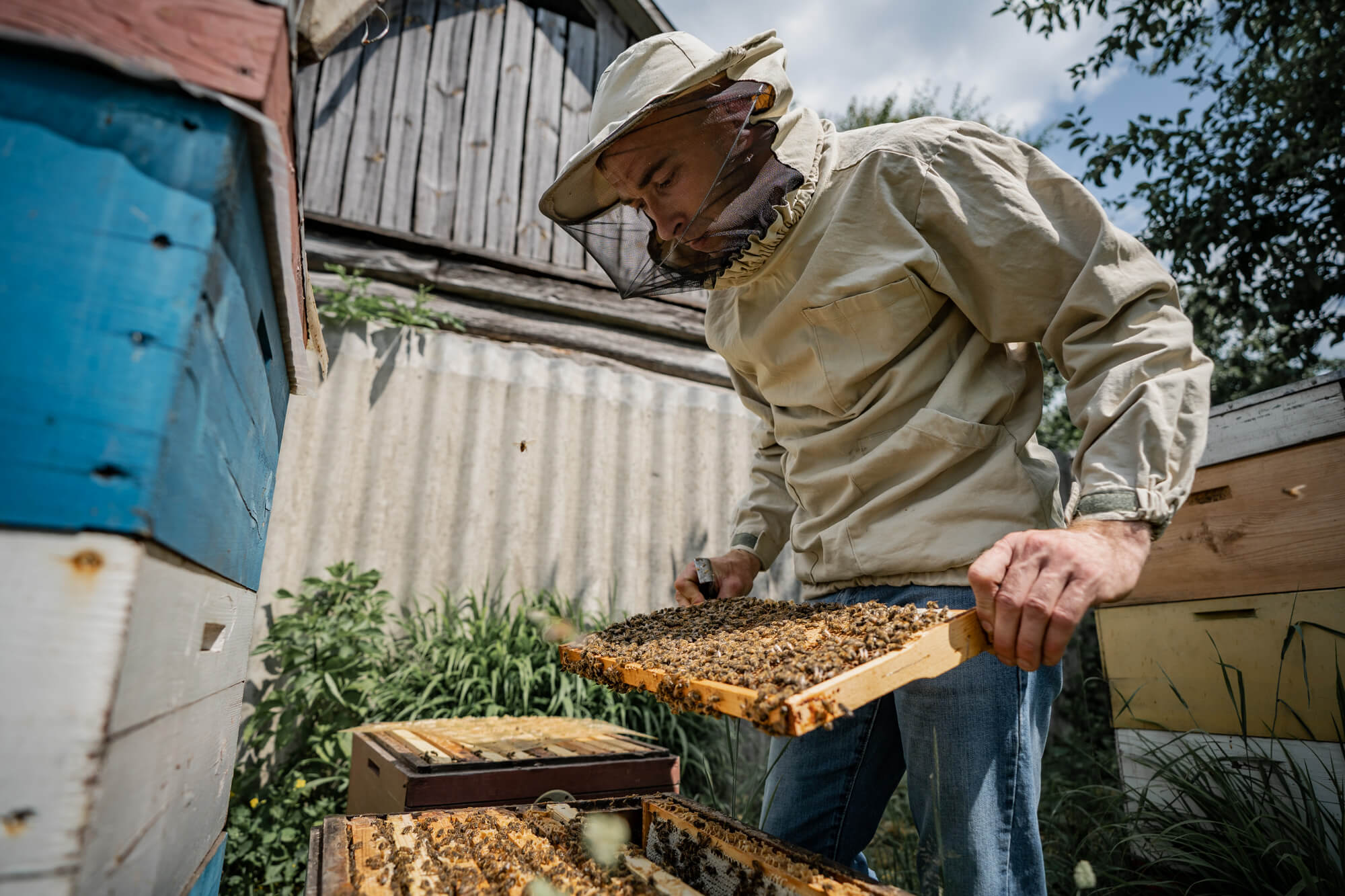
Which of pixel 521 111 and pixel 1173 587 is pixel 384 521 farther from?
pixel 1173 587

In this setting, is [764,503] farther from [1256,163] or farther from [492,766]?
[1256,163]

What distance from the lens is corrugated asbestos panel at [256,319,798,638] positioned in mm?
3877

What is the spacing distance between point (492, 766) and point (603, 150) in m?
1.57

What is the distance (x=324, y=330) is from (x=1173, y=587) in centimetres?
408

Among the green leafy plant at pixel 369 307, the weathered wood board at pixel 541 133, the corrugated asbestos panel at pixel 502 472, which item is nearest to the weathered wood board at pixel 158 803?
the corrugated asbestos panel at pixel 502 472

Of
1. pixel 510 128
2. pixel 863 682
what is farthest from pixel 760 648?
pixel 510 128

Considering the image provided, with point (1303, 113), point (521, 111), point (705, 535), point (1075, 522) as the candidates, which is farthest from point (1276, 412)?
point (521, 111)

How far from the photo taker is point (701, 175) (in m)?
1.88

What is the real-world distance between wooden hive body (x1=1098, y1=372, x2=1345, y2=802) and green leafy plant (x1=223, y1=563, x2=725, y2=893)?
177 centimetres

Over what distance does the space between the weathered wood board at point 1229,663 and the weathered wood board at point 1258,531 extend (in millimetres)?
56

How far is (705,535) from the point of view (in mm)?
4777

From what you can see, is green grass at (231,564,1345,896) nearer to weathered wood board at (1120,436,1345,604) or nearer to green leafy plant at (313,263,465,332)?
weathered wood board at (1120,436,1345,604)

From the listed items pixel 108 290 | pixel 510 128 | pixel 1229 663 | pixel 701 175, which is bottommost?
pixel 1229 663

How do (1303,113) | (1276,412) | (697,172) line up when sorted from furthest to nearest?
(1303,113), (1276,412), (697,172)
